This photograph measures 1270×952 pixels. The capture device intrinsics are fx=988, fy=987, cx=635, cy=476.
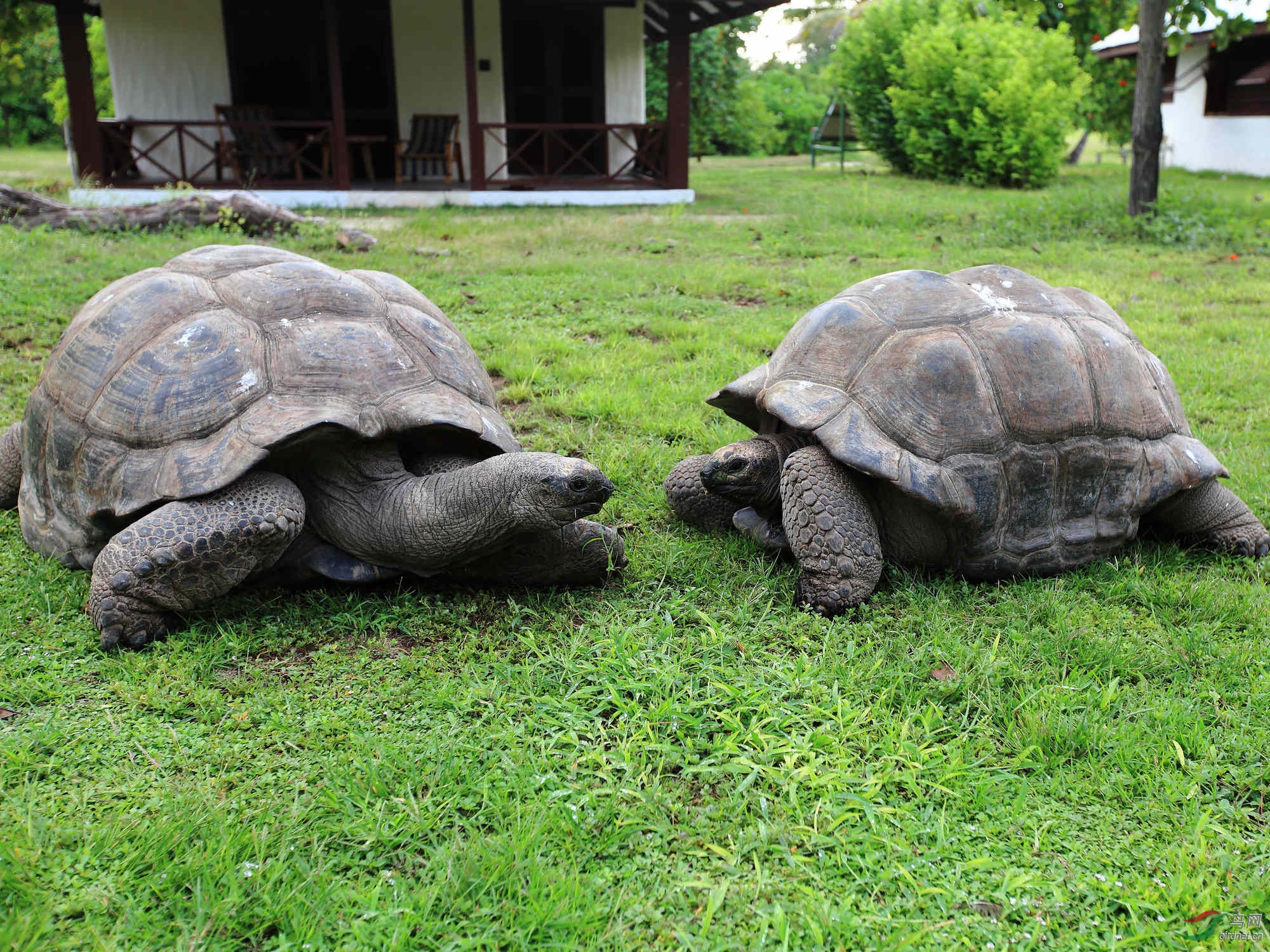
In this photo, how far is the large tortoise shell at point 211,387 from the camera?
8.36 ft

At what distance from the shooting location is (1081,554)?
294 centimetres

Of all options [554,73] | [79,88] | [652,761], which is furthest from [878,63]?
[652,761]

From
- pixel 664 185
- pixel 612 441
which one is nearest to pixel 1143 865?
pixel 612 441

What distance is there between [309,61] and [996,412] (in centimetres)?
1223

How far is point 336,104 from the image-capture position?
36.2 feet

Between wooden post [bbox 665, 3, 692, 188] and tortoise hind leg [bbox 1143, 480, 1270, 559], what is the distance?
32.1ft

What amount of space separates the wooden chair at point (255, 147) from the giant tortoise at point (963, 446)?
9.63m

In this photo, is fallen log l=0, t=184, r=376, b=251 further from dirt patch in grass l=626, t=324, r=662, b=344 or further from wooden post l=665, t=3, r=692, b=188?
wooden post l=665, t=3, r=692, b=188

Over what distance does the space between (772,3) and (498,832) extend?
12.8 meters

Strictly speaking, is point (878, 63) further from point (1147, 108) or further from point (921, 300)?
point (921, 300)

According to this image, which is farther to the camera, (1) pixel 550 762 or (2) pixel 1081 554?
(2) pixel 1081 554

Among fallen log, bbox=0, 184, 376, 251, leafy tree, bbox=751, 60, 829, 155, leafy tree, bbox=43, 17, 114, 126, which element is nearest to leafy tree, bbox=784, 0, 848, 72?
leafy tree, bbox=751, 60, 829, 155

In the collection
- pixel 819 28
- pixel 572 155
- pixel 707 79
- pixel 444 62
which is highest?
pixel 819 28

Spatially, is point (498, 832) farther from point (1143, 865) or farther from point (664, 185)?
point (664, 185)
